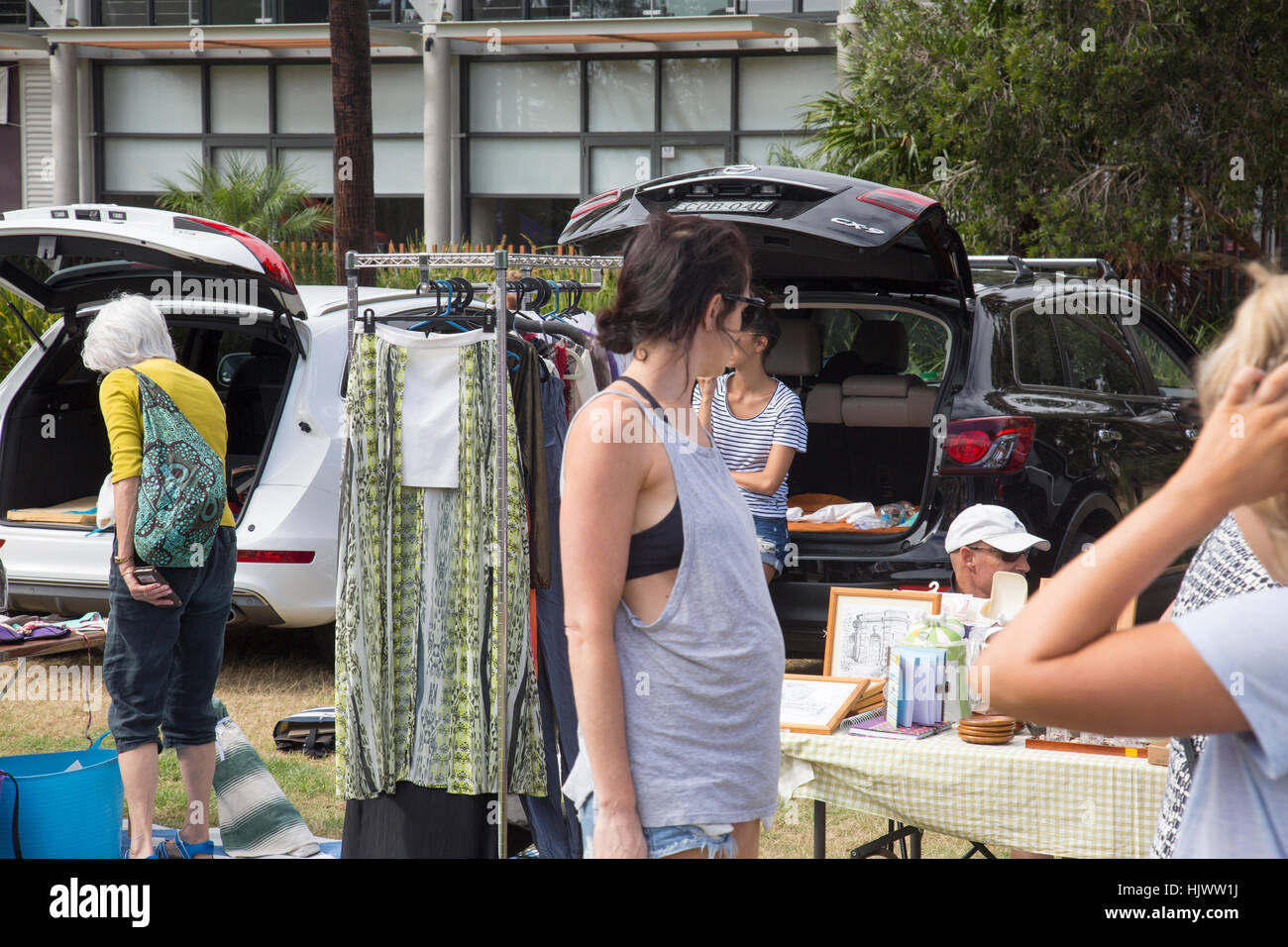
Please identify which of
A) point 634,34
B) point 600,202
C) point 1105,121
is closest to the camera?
point 600,202

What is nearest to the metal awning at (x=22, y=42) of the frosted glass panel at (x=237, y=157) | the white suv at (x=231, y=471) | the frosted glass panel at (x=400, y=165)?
the frosted glass panel at (x=237, y=157)

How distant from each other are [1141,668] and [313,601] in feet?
15.6

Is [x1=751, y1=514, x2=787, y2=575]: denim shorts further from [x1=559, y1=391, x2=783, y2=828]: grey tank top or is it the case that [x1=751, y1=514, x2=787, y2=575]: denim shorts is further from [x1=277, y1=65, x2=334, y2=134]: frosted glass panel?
[x1=277, y1=65, x2=334, y2=134]: frosted glass panel

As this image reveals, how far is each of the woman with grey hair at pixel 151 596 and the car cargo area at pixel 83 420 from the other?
5.10 ft

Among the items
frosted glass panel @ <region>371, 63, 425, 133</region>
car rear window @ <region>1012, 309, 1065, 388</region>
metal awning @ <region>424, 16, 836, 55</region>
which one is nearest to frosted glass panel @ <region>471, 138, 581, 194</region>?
frosted glass panel @ <region>371, 63, 425, 133</region>

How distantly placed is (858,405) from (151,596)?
146 inches

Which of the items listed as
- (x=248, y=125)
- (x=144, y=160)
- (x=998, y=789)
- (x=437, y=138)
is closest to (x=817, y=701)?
(x=998, y=789)

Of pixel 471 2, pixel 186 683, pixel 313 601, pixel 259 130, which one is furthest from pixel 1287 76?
pixel 259 130

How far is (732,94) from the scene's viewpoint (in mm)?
17062

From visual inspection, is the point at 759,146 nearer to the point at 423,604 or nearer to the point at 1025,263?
the point at 1025,263

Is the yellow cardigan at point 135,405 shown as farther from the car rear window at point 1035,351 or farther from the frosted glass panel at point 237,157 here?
the frosted glass panel at point 237,157

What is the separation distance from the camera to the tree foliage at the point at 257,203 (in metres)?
16.2

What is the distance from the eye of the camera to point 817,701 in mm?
3244
